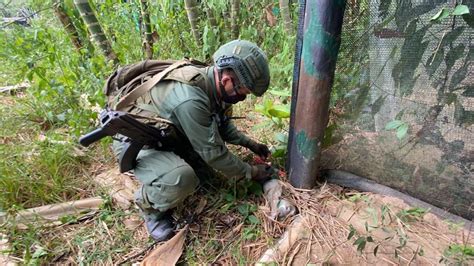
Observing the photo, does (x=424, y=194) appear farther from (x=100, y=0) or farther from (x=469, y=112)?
(x=100, y=0)

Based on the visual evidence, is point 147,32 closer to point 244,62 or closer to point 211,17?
point 211,17

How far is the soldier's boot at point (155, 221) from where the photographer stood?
186 centimetres

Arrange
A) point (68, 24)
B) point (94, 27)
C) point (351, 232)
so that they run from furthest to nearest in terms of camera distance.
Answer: point (68, 24) < point (94, 27) < point (351, 232)

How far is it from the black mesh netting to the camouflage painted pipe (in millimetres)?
146

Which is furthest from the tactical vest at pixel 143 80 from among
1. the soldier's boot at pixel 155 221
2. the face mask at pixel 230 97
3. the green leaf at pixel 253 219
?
the green leaf at pixel 253 219

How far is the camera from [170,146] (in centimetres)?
198

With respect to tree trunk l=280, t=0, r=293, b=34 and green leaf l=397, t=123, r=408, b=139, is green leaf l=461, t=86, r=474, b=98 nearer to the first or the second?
green leaf l=397, t=123, r=408, b=139

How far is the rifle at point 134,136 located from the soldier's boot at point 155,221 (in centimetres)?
22

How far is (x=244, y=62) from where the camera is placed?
5.63 ft

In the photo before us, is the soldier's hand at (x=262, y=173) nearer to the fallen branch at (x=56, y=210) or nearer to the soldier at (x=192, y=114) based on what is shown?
the soldier at (x=192, y=114)

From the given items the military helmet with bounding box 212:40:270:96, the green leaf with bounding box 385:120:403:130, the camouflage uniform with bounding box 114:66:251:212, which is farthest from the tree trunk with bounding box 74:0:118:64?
the green leaf with bounding box 385:120:403:130

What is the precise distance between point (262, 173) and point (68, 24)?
102 inches

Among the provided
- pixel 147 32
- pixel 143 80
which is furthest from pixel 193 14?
pixel 143 80

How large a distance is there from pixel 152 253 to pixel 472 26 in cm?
189
